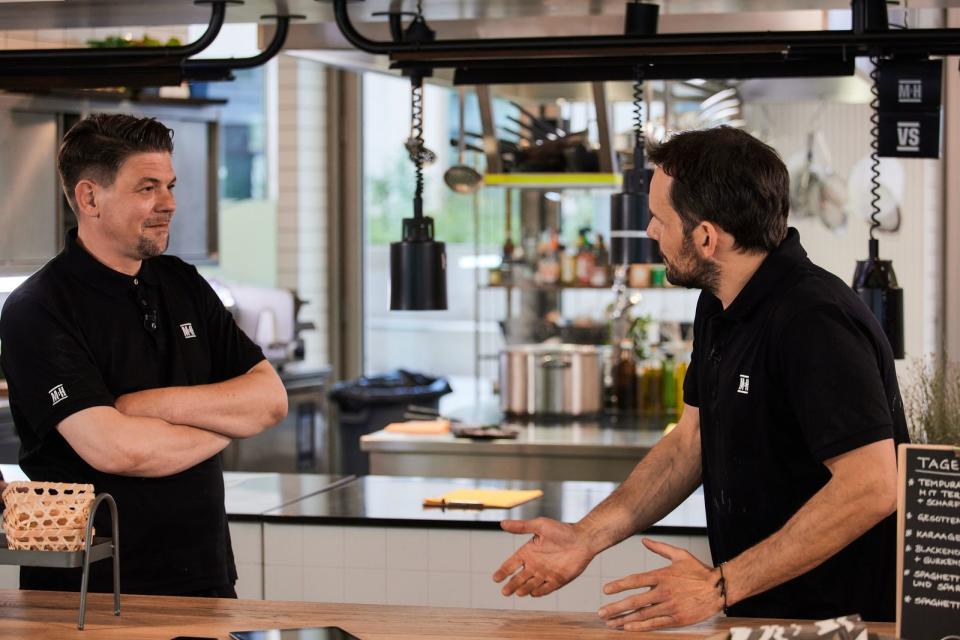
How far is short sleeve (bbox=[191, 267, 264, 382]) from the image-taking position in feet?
9.94

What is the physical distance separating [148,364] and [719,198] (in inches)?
51.1

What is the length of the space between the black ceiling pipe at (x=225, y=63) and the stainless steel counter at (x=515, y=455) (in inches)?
85.7

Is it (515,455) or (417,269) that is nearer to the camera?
(417,269)

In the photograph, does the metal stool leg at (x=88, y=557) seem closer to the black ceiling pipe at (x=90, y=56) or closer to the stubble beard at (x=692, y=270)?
the stubble beard at (x=692, y=270)

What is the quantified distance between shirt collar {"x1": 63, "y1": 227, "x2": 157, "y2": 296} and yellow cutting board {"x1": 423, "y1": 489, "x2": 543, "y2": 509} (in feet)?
4.40

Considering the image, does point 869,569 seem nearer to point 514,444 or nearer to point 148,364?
point 148,364

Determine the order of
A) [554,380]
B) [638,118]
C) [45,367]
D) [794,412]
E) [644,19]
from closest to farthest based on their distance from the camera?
[794,412]
[45,367]
[644,19]
[638,118]
[554,380]

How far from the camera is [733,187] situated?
7.72 ft

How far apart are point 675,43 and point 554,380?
287 cm

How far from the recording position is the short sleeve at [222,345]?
119 inches

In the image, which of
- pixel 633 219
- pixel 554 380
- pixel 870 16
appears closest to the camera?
pixel 870 16

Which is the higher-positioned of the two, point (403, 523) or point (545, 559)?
point (545, 559)

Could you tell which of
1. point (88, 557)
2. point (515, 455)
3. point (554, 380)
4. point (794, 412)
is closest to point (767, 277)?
point (794, 412)

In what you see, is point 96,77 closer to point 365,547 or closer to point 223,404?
point 223,404
